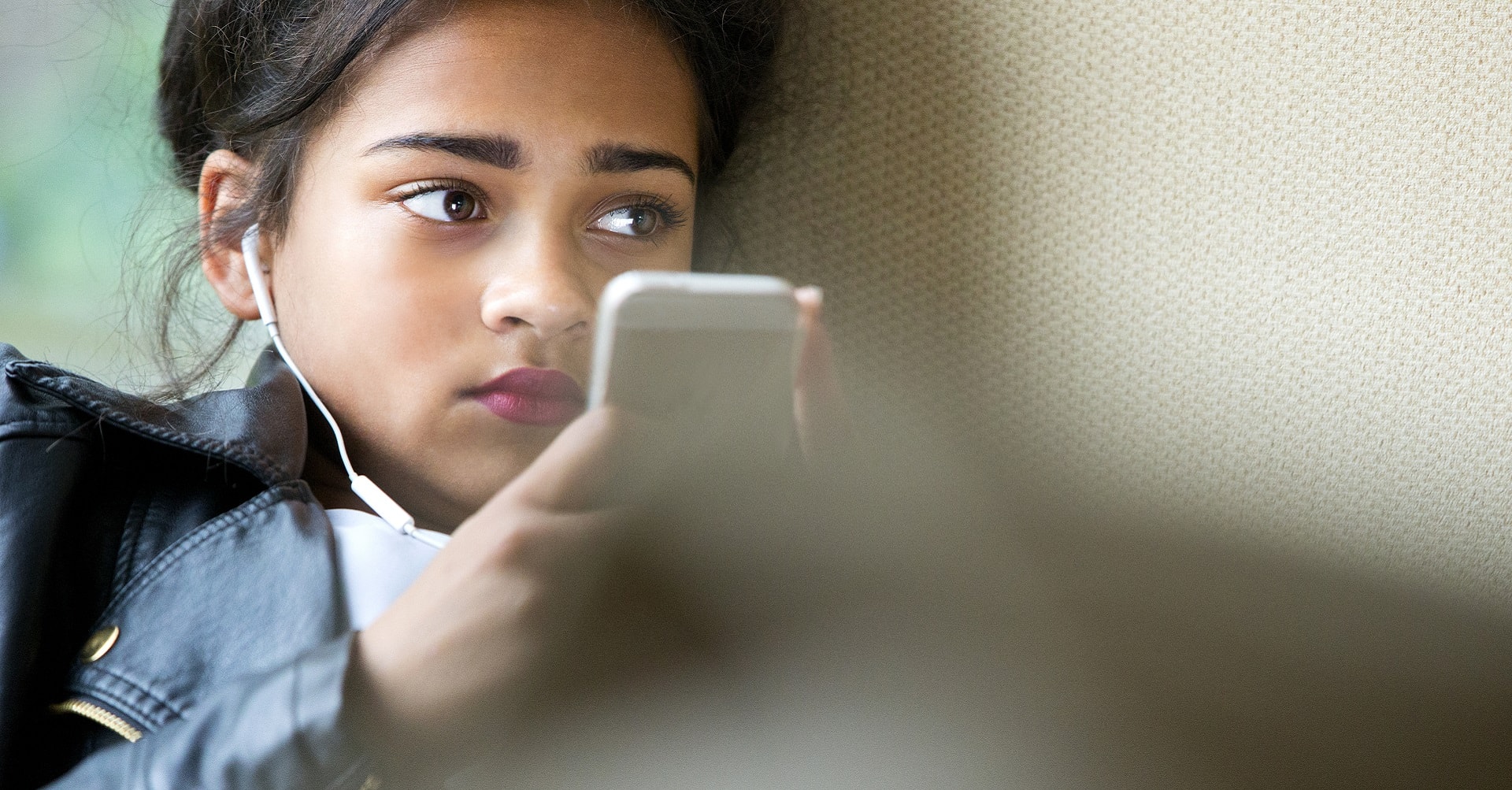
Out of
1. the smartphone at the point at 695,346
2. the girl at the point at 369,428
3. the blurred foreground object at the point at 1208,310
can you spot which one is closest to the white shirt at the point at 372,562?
the girl at the point at 369,428

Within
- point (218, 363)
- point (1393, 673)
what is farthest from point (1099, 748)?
point (218, 363)

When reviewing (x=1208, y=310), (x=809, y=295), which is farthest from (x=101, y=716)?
(x=1208, y=310)

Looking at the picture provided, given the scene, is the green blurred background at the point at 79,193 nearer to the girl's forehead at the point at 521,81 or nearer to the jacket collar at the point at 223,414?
the jacket collar at the point at 223,414

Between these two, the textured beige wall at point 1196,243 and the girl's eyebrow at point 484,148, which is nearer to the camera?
the girl's eyebrow at point 484,148

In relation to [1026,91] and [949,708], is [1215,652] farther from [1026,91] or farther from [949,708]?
[1026,91]

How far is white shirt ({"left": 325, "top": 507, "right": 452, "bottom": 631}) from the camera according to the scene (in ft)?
1.28

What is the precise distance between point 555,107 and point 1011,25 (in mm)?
246

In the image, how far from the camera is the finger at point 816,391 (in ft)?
1.17

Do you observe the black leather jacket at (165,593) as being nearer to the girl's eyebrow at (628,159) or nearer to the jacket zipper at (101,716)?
the jacket zipper at (101,716)

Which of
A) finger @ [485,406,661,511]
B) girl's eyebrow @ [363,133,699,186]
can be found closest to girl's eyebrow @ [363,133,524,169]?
girl's eyebrow @ [363,133,699,186]

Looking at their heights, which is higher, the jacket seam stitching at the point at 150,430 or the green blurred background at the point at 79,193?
the green blurred background at the point at 79,193

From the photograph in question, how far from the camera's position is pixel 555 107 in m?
0.40

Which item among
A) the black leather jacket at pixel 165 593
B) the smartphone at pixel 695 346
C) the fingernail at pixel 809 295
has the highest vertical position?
the fingernail at pixel 809 295

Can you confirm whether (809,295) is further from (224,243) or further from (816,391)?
(224,243)
